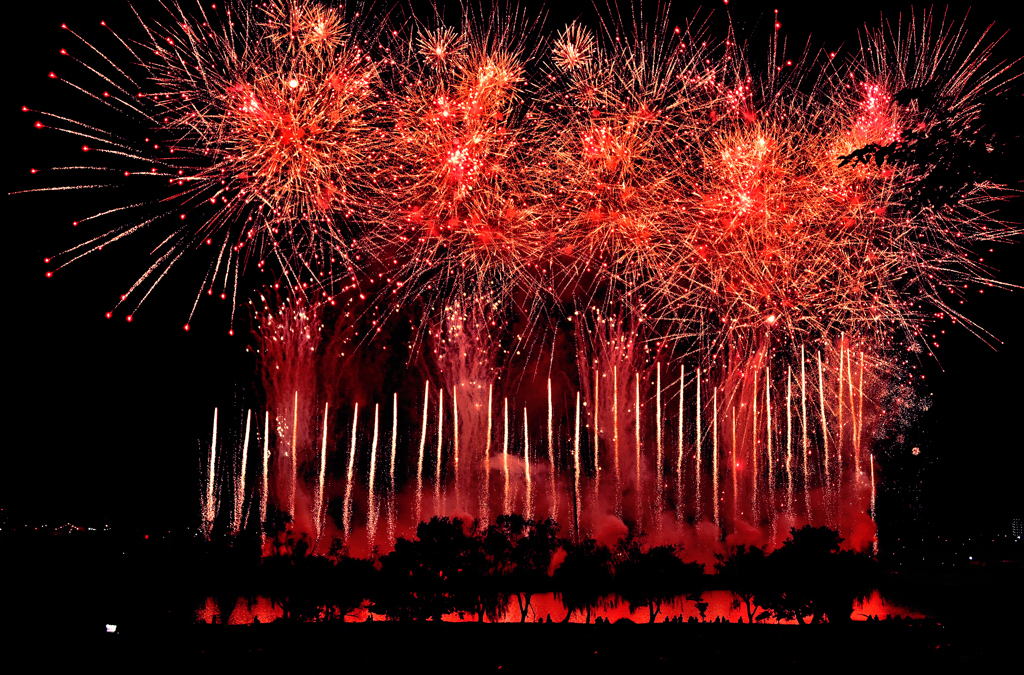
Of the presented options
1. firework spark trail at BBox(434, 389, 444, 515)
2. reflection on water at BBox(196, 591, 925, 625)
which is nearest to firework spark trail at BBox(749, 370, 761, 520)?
reflection on water at BBox(196, 591, 925, 625)

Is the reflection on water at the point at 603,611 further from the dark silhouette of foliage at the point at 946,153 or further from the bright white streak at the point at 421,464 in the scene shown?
the dark silhouette of foliage at the point at 946,153

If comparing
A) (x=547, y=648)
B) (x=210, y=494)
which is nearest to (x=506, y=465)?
(x=547, y=648)

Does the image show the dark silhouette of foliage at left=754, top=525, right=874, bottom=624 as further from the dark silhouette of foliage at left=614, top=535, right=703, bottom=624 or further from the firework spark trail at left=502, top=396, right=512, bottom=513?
the firework spark trail at left=502, top=396, right=512, bottom=513

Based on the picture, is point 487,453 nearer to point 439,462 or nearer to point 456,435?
point 456,435

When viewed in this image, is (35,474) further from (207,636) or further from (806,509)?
(806,509)

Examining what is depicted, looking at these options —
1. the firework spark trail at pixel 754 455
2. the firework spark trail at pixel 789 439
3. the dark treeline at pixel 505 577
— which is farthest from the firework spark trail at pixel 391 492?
the firework spark trail at pixel 789 439
